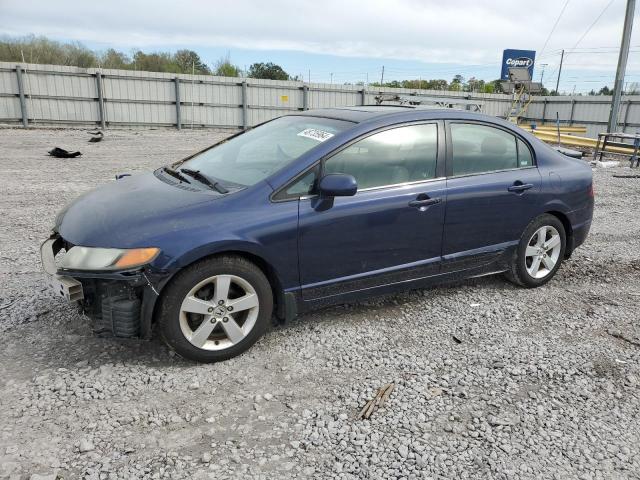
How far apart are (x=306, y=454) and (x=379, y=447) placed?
1.23 ft

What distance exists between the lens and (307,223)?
346cm

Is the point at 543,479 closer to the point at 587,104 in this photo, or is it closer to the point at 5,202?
the point at 5,202

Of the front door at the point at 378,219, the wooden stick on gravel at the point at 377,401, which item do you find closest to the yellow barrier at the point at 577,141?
the front door at the point at 378,219

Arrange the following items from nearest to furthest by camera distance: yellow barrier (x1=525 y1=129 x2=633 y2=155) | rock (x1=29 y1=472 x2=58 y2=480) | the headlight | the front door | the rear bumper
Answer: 1. rock (x1=29 y1=472 x2=58 y2=480)
2. the headlight
3. the front door
4. the rear bumper
5. yellow barrier (x1=525 y1=129 x2=633 y2=155)

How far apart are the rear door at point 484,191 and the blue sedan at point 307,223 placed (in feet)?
0.04

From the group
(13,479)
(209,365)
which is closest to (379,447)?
(209,365)

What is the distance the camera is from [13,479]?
2.31m

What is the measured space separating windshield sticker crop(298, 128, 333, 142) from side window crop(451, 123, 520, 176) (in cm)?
111

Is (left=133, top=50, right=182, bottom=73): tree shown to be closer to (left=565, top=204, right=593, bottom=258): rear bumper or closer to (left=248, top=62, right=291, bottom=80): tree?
(left=248, top=62, right=291, bottom=80): tree

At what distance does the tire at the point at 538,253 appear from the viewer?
464 centimetres

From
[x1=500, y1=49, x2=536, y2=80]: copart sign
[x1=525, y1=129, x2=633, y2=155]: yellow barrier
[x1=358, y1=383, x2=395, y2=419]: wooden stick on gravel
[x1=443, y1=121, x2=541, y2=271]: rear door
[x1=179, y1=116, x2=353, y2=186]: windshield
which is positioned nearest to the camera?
[x1=358, y1=383, x2=395, y2=419]: wooden stick on gravel

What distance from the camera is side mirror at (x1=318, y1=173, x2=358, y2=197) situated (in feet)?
11.2

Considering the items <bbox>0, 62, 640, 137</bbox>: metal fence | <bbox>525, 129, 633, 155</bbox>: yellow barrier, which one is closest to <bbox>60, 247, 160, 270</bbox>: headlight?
<bbox>525, 129, 633, 155</bbox>: yellow barrier

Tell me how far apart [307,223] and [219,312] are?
822mm
